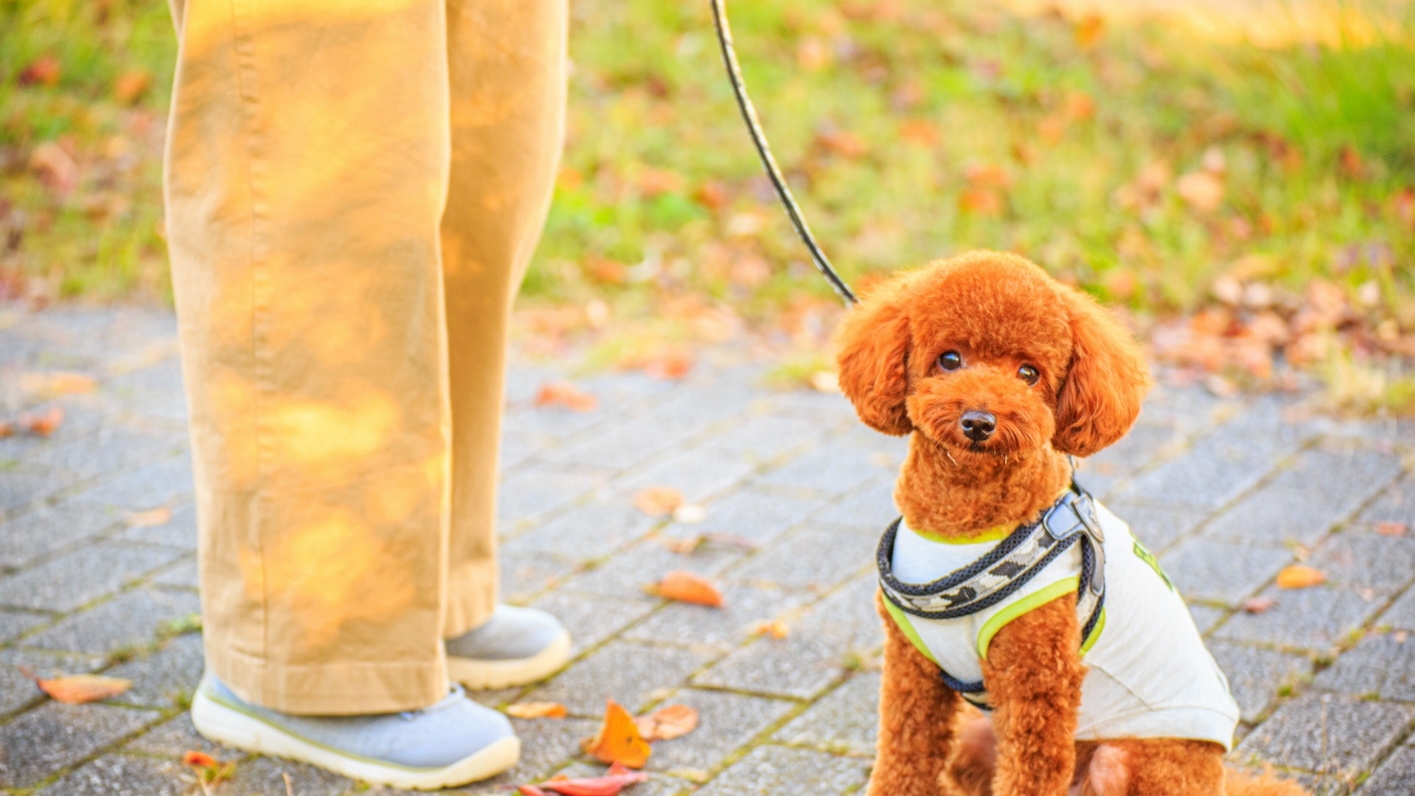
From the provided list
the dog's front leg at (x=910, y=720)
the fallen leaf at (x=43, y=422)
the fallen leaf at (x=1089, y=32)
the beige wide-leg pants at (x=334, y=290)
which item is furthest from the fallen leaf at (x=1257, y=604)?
the fallen leaf at (x=1089, y=32)

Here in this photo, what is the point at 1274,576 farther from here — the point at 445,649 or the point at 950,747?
the point at 445,649

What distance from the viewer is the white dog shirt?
179cm

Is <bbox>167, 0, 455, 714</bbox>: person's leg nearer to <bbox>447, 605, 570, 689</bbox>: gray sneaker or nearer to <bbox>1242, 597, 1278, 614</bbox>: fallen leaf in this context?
<bbox>447, 605, 570, 689</bbox>: gray sneaker

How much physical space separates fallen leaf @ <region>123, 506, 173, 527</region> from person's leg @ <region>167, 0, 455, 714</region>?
1178 millimetres

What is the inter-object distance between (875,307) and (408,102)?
78 cm

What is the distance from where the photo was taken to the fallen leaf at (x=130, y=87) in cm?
621

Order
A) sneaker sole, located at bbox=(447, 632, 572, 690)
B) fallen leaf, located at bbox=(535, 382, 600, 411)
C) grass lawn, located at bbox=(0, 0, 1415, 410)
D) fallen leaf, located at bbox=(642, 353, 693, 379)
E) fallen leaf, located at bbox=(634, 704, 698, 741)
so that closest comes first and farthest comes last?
1. fallen leaf, located at bbox=(634, 704, 698, 741)
2. sneaker sole, located at bbox=(447, 632, 572, 690)
3. fallen leaf, located at bbox=(535, 382, 600, 411)
4. fallen leaf, located at bbox=(642, 353, 693, 379)
5. grass lawn, located at bbox=(0, 0, 1415, 410)

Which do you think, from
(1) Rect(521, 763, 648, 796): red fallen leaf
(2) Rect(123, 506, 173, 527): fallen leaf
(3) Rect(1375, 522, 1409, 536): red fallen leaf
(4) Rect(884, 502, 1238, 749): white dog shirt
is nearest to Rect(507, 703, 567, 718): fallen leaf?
(1) Rect(521, 763, 648, 796): red fallen leaf

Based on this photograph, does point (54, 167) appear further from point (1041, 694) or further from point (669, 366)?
point (1041, 694)

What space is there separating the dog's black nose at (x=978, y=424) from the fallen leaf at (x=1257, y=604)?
4.59ft

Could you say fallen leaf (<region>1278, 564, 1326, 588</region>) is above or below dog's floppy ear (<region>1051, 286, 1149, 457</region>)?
below

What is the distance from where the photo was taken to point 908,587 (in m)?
1.79

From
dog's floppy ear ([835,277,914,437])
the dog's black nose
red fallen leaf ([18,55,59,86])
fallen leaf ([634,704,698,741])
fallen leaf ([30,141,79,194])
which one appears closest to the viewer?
the dog's black nose

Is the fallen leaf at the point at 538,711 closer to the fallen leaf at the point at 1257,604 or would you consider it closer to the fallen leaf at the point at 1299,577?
the fallen leaf at the point at 1257,604
